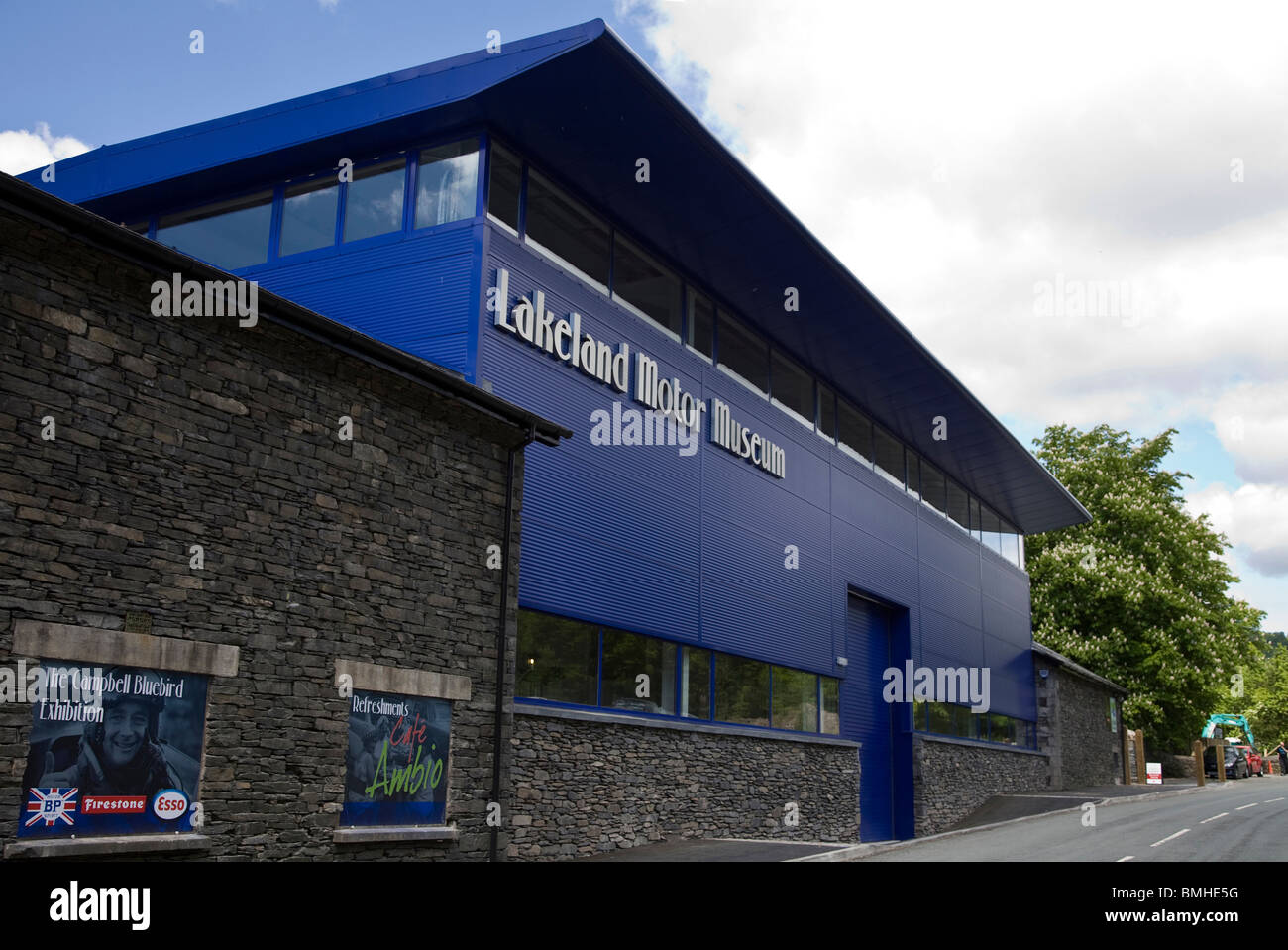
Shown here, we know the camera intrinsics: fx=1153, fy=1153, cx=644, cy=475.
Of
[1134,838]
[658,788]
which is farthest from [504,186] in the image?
[1134,838]

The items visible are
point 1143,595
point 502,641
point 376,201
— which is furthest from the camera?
point 1143,595

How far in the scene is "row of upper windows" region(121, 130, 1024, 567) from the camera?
16.7 metres

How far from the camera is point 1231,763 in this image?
60906 mm

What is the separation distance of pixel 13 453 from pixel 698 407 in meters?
13.4

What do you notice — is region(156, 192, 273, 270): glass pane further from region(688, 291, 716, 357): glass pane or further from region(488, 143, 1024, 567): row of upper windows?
region(688, 291, 716, 357): glass pane

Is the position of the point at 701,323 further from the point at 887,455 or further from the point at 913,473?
the point at 913,473

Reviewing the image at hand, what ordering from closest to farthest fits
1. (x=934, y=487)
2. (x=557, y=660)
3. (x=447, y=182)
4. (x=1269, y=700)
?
(x=557, y=660) < (x=447, y=182) < (x=934, y=487) < (x=1269, y=700)

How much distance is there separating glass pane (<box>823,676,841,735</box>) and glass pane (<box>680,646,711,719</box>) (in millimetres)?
5437

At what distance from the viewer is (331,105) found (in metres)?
17.0

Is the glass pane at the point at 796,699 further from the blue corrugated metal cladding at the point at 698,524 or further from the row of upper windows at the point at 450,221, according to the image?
the row of upper windows at the point at 450,221

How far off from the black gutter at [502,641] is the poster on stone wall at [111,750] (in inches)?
162

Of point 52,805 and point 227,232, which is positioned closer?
point 52,805

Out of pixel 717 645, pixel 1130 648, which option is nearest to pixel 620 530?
pixel 717 645

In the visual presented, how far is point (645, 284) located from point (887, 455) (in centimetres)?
1212
